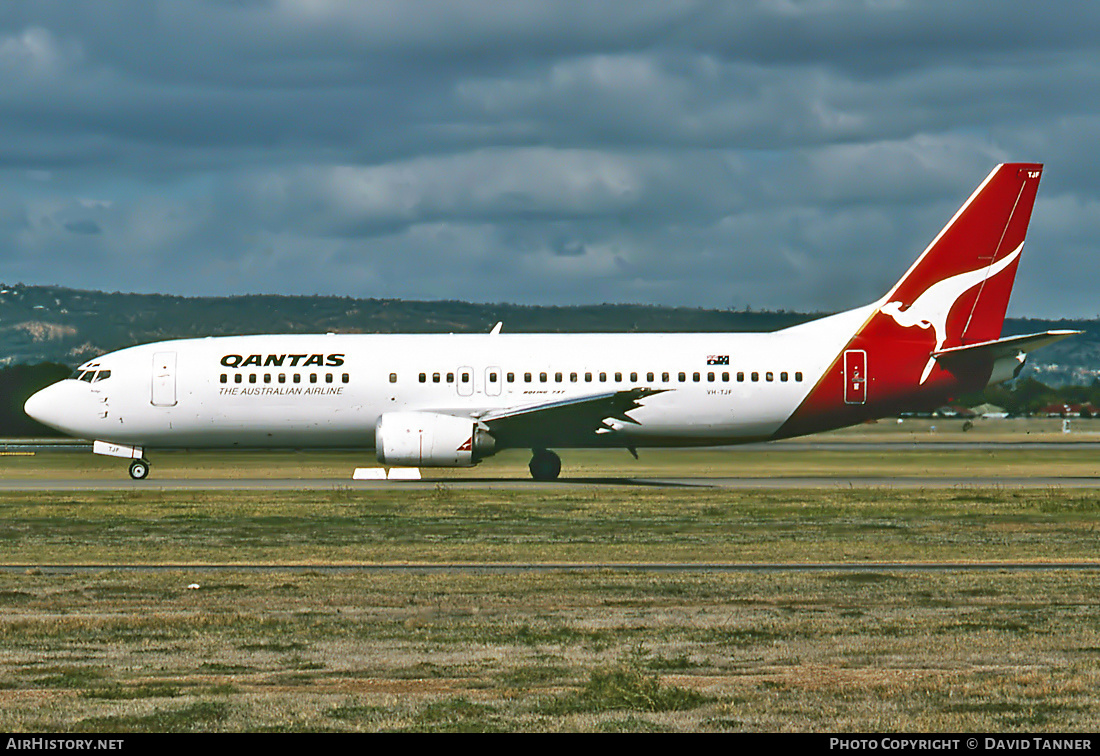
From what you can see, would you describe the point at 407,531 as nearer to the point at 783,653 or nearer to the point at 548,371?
the point at 783,653

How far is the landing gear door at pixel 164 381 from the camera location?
4216 cm

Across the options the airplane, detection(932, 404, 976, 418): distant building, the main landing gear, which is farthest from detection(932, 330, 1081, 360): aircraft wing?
detection(932, 404, 976, 418): distant building

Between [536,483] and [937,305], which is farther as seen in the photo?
[937,305]

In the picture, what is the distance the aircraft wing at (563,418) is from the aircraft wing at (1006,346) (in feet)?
29.4

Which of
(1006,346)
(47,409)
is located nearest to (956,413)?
(1006,346)

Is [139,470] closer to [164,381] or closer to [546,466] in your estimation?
[164,381]

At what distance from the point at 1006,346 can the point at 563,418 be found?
1329cm

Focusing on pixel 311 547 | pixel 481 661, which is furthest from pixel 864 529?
pixel 481 661

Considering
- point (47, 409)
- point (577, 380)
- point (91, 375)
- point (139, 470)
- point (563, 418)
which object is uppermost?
point (91, 375)

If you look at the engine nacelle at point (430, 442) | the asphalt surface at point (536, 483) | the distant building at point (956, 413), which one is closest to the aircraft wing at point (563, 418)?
the engine nacelle at point (430, 442)

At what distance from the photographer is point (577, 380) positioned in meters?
42.0

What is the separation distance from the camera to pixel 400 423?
40.1 metres

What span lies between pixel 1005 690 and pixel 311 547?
560 inches

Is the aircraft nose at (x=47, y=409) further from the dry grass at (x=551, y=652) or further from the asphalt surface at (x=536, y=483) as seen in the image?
the dry grass at (x=551, y=652)
